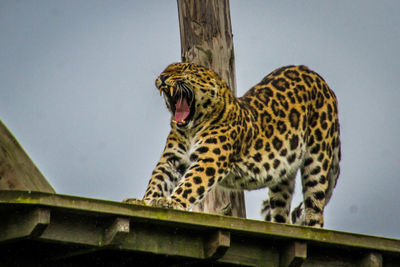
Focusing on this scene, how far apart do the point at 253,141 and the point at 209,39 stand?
5.45 feet

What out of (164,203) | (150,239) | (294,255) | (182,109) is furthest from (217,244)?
(182,109)

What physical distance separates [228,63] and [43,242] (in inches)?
211

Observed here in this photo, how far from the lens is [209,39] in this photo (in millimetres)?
11953

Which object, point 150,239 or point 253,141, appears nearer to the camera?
point 150,239

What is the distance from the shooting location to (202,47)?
11930mm

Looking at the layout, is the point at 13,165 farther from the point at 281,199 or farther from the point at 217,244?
the point at 281,199

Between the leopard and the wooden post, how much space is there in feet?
1.80

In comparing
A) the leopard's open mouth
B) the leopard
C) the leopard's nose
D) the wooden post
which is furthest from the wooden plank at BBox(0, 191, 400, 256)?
the wooden post

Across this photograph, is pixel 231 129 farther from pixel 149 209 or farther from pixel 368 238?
pixel 149 209

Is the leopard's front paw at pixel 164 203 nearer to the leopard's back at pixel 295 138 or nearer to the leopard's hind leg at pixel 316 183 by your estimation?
the leopard's back at pixel 295 138

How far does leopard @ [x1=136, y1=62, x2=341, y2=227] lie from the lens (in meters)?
10.1

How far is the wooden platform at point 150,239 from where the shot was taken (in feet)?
23.2

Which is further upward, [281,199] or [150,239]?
[150,239]

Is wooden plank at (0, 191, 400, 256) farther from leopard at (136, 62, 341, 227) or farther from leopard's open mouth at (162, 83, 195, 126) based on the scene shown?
leopard's open mouth at (162, 83, 195, 126)
